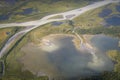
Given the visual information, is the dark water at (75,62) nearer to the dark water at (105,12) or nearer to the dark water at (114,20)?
the dark water at (114,20)

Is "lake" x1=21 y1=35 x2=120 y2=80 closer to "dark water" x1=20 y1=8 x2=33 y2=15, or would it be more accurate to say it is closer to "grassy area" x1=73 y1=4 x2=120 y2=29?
"grassy area" x1=73 y1=4 x2=120 y2=29

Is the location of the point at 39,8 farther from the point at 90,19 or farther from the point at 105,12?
the point at 105,12

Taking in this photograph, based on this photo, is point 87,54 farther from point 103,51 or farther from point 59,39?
point 59,39

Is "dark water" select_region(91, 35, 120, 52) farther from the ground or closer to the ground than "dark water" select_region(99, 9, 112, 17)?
closer to the ground

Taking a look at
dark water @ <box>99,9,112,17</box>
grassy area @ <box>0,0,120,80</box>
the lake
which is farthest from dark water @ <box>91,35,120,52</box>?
dark water @ <box>99,9,112,17</box>

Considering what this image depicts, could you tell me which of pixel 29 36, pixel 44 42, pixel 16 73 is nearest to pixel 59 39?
pixel 44 42

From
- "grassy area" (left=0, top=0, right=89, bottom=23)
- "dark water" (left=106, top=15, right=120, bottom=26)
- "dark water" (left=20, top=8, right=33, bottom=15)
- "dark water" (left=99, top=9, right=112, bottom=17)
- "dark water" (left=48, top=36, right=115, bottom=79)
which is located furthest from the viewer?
"dark water" (left=20, top=8, right=33, bottom=15)
